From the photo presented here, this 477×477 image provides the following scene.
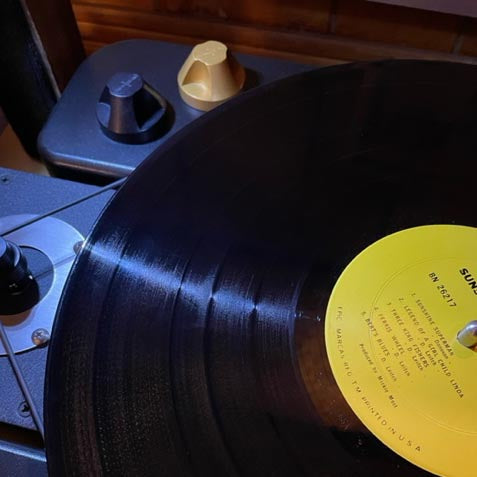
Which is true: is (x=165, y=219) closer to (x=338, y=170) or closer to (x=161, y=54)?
(x=338, y=170)

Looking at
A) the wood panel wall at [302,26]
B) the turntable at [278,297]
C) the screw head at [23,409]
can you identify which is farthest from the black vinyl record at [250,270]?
the wood panel wall at [302,26]

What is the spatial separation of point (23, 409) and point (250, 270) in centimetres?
25

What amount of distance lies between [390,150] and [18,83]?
570mm

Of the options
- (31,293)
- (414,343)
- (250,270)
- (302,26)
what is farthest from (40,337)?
(302,26)

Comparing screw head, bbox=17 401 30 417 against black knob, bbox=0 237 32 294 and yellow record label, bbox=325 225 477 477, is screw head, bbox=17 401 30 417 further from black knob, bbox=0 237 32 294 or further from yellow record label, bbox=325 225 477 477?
yellow record label, bbox=325 225 477 477

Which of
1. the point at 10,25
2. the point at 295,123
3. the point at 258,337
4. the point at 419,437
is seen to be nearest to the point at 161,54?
the point at 10,25

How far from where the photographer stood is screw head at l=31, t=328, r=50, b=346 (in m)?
0.63

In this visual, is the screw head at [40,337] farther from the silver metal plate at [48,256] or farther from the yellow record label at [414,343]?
the yellow record label at [414,343]

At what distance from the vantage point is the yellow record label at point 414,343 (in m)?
0.54

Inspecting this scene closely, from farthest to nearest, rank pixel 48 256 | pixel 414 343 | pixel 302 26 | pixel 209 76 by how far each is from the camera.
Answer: pixel 302 26 < pixel 209 76 < pixel 48 256 < pixel 414 343

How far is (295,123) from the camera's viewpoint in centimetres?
69

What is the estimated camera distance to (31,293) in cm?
66

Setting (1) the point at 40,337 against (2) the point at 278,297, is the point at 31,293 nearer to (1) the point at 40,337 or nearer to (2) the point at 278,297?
(1) the point at 40,337

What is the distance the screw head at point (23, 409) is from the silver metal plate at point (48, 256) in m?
0.06
